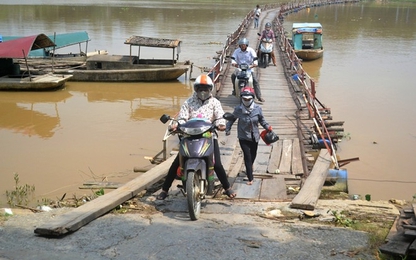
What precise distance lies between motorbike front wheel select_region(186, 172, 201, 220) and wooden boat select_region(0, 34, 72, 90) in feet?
37.8

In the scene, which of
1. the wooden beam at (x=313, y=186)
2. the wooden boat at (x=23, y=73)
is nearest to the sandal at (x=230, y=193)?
the wooden beam at (x=313, y=186)

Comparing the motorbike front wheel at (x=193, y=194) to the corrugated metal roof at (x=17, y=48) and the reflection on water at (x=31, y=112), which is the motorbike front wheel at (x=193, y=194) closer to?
the reflection on water at (x=31, y=112)

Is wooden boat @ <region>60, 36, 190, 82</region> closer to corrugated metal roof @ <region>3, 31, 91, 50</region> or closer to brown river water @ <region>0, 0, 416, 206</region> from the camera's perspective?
brown river water @ <region>0, 0, 416, 206</region>

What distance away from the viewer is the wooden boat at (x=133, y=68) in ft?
57.0

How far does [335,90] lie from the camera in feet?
55.5

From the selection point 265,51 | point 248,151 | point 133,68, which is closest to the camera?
point 248,151

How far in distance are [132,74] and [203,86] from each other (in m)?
12.5

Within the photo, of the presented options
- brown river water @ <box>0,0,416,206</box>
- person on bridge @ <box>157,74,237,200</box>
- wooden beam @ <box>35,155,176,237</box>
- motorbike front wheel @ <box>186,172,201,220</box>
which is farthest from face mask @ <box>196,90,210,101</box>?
brown river water @ <box>0,0,416,206</box>

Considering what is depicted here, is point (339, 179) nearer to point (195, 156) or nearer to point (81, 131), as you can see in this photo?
point (195, 156)

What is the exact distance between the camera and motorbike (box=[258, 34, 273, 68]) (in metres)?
15.2

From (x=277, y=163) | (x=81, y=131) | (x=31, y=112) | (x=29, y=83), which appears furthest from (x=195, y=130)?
(x=29, y=83)

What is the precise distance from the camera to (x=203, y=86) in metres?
5.46

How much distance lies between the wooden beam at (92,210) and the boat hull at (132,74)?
36.9ft

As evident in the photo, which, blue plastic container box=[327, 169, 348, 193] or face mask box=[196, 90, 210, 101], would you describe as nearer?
face mask box=[196, 90, 210, 101]
